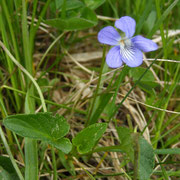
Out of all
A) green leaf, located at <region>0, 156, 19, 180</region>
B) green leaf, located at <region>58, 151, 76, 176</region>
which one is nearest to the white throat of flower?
green leaf, located at <region>58, 151, 76, 176</region>

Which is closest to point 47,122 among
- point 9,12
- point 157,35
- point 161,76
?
point 9,12

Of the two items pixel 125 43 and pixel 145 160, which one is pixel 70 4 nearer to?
pixel 125 43

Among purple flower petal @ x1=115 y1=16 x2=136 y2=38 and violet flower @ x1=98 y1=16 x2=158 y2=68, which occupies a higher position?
purple flower petal @ x1=115 y1=16 x2=136 y2=38

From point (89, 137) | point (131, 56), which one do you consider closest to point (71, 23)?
point (131, 56)

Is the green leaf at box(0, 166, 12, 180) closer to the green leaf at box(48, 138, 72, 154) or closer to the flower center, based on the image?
the green leaf at box(48, 138, 72, 154)

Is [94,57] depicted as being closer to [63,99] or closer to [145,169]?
[63,99]

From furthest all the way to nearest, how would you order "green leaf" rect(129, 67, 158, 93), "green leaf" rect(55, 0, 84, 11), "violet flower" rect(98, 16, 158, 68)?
1. "green leaf" rect(55, 0, 84, 11)
2. "green leaf" rect(129, 67, 158, 93)
3. "violet flower" rect(98, 16, 158, 68)

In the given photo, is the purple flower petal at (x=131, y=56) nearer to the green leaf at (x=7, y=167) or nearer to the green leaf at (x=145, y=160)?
the green leaf at (x=145, y=160)
